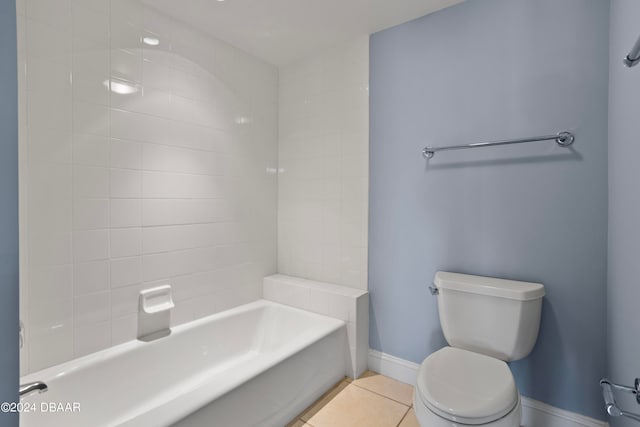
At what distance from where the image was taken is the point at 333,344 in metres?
2.07

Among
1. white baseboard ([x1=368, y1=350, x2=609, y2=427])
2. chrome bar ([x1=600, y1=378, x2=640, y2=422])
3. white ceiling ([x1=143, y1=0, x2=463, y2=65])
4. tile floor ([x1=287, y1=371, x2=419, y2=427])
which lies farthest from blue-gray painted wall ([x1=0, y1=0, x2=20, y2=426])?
white baseboard ([x1=368, y1=350, x2=609, y2=427])

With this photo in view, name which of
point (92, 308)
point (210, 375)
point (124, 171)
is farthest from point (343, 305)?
point (124, 171)

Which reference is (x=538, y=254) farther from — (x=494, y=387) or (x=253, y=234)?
(x=253, y=234)

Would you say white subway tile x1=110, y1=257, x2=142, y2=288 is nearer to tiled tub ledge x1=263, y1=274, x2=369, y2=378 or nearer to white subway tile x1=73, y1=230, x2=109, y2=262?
white subway tile x1=73, y1=230, x2=109, y2=262

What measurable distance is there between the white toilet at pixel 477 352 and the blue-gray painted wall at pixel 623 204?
32cm

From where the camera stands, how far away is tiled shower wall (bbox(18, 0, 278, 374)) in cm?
148

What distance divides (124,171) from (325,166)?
1.34m

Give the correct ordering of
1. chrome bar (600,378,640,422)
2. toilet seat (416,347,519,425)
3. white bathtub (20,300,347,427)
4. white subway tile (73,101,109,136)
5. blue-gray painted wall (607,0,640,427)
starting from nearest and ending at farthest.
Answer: chrome bar (600,378,640,422)
blue-gray painted wall (607,0,640,427)
toilet seat (416,347,519,425)
white bathtub (20,300,347,427)
white subway tile (73,101,109,136)

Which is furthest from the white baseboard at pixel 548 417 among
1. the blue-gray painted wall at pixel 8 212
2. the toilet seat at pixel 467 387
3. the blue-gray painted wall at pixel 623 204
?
the blue-gray painted wall at pixel 8 212

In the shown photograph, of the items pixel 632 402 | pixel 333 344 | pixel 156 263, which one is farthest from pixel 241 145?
pixel 632 402

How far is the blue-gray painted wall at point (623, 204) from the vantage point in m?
1.04

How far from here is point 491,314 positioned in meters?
1.59

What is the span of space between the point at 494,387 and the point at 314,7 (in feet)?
7.21

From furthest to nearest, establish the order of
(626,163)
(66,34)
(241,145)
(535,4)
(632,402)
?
(241,145), (535,4), (66,34), (626,163), (632,402)
